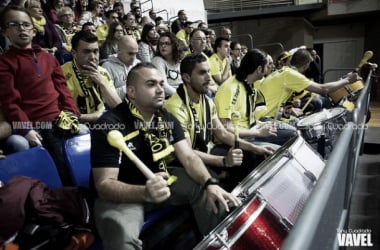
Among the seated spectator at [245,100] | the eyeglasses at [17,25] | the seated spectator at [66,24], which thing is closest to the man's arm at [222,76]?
the seated spectator at [245,100]

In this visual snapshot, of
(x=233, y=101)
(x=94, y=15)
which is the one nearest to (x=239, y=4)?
(x=94, y=15)

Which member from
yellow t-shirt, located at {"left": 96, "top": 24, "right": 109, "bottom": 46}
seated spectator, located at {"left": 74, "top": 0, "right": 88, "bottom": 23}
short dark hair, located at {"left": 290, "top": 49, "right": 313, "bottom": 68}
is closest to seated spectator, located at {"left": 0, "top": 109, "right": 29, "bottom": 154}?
yellow t-shirt, located at {"left": 96, "top": 24, "right": 109, "bottom": 46}

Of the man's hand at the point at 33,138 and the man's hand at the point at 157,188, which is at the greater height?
the man's hand at the point at 33,138

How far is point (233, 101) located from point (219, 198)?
1405 millimetres

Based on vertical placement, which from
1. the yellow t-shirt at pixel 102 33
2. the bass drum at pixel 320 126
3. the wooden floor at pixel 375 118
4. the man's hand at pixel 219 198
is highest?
the yellow t-shirt at pixel 102 33

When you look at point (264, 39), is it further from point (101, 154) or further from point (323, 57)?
point (101, 154)

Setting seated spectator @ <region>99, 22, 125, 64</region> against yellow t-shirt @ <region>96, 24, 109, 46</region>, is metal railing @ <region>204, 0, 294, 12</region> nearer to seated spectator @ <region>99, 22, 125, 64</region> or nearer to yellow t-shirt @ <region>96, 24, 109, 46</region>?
yellow t-shirt @ <region>96, 24, 109, 46</region>

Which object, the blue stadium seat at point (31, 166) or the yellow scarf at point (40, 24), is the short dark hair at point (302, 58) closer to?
the blue stadium seat at point (31, 166)

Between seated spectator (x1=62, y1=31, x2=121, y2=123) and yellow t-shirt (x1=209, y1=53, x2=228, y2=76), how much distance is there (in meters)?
2.51

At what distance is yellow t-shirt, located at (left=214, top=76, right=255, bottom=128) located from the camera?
279cm

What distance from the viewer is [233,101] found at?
9.30 feet

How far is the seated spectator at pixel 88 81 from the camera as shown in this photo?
2.56m

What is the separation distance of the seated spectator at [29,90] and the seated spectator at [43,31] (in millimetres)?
1770

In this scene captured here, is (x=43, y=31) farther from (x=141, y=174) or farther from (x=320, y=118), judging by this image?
(x=320, y=118)
